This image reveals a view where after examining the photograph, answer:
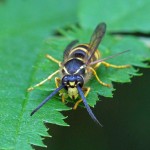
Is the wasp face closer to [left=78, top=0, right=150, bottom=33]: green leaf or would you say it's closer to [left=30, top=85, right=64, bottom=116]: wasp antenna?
[left=30, top=85, right=64, bottom=116]: wasp antenna

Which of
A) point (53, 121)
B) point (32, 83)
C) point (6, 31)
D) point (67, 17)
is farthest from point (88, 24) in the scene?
point (53, 121)

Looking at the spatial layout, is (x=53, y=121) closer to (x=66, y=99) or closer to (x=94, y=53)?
(x=66, y=99)

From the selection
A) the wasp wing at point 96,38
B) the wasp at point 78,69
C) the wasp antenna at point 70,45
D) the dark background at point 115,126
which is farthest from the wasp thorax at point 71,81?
the dark background at point 115,126

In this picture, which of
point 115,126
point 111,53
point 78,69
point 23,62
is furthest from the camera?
point 115,126

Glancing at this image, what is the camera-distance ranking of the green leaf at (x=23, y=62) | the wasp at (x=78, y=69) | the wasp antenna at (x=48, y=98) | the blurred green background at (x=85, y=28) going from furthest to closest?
the blurred green background at (x=85, y=28) → the wasp at (x=78, y=69) → the wasp antenna at (x=48, y=98) → the green leaf at (x=23, y=62)

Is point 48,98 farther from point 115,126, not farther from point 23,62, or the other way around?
point 115,126

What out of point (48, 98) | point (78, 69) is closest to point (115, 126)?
point (78, 69)

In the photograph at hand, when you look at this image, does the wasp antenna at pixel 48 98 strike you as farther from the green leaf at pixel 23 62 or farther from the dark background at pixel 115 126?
the dark background at pixel 115 126

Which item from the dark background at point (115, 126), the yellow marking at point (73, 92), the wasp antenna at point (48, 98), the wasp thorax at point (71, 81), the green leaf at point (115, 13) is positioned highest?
the green leaf at point (115, 13)

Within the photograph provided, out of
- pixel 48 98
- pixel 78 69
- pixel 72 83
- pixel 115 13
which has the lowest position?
pixel 48 98
